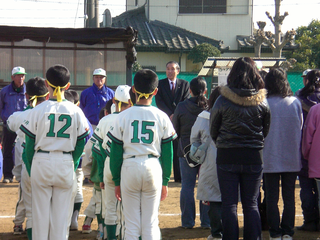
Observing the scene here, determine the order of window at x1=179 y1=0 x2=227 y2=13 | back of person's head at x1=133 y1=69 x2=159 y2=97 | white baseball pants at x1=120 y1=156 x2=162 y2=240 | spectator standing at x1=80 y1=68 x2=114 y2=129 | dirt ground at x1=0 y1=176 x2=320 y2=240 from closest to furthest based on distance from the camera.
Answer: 1. white baseball pants at x1=120 y1=156 x2=162 y2=240
2. back of person's head at x1=133 y1=69 x2=159 y2=97
3. dirt ground at x1=0 y1=176 x2=320 y2=240
4. spectator standing at x1=80 y1=68 x2=114 y2=129
5. window at x1=179 y1=0 x2=227 y2=13

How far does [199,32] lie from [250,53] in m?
3.36

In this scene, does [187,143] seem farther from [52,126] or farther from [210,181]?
[52,126]

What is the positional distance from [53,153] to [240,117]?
6.08 ft

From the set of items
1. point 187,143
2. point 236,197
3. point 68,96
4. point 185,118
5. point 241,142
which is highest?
point 68,96

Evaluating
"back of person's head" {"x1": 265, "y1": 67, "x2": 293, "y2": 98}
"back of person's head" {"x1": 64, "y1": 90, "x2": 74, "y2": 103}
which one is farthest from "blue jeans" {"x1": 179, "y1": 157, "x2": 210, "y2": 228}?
"back of person's head" {"x1": 64, "y1": 90, "x2": 74, "y2": 103}

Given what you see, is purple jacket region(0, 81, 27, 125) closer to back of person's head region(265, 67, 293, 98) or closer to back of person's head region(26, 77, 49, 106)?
back of person's head region(26, 77, 49, 106)

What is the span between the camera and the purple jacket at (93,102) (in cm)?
917

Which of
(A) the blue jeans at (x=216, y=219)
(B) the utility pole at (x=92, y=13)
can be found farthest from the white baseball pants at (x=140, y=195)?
(B) the utility pole at (x=92, y=13)

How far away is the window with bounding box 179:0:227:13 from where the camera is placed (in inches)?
1075

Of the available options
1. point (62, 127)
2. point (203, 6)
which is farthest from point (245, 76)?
point (203, 6)

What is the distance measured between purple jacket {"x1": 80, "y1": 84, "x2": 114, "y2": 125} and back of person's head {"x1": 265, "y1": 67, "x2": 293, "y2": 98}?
4635 mm

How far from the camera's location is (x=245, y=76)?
14.6ft

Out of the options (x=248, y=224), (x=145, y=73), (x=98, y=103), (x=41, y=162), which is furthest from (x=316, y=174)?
(x=98, y=103)

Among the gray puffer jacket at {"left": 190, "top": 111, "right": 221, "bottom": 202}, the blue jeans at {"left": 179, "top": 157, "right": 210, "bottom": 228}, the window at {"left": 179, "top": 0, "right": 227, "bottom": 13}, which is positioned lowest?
the blue jeans at {"left": 179, "top": 157, "right": 210, "bottom": 228}
